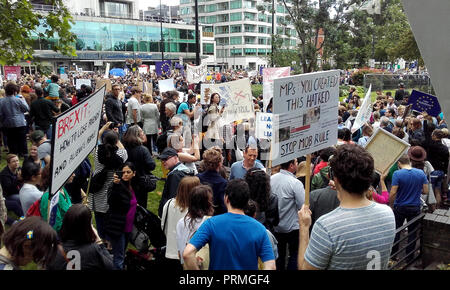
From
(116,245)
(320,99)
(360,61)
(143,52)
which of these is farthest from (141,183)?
(143,52)

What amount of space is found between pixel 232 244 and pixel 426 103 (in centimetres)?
815

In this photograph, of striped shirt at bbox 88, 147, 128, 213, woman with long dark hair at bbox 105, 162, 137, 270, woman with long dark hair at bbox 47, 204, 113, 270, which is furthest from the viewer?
striped shirt at bbox 88, 147, 128, 213

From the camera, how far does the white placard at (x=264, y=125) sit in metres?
7.36

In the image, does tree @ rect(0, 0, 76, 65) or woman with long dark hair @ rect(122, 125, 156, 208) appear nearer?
woman with long dark hair @ rect(122, 125, 156, 208)

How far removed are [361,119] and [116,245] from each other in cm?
546

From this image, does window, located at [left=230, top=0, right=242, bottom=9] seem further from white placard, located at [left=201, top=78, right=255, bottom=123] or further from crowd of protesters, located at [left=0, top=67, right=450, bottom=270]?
white placard, located at [left=201, top=78, right=255, bottom=123]

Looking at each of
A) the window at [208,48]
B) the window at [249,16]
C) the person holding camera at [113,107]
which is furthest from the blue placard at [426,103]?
the window at [249,16]

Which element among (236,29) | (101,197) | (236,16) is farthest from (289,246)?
(236,29)

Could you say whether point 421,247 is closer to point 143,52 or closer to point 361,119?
point 361,119

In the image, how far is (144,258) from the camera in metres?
4.45

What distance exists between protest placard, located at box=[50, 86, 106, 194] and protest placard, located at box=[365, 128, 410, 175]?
3.42m

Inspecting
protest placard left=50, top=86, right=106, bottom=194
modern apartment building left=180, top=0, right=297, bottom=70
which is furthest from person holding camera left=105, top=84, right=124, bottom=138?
modern apartment building left=180, top=0, right=297, bottom=70

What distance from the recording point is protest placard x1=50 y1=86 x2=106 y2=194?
3.50 metres

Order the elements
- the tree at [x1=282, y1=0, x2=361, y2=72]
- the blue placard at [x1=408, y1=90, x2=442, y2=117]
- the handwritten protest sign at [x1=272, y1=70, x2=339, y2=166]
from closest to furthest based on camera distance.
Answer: the handwritten protest sign at [x1=272, y1=70, x2=339, y2=166] → the blue placard at [x1=408, y1=90, x2=442, y2=117] → the tree at [x1=282, y1=0, x2=361, y2=72]
